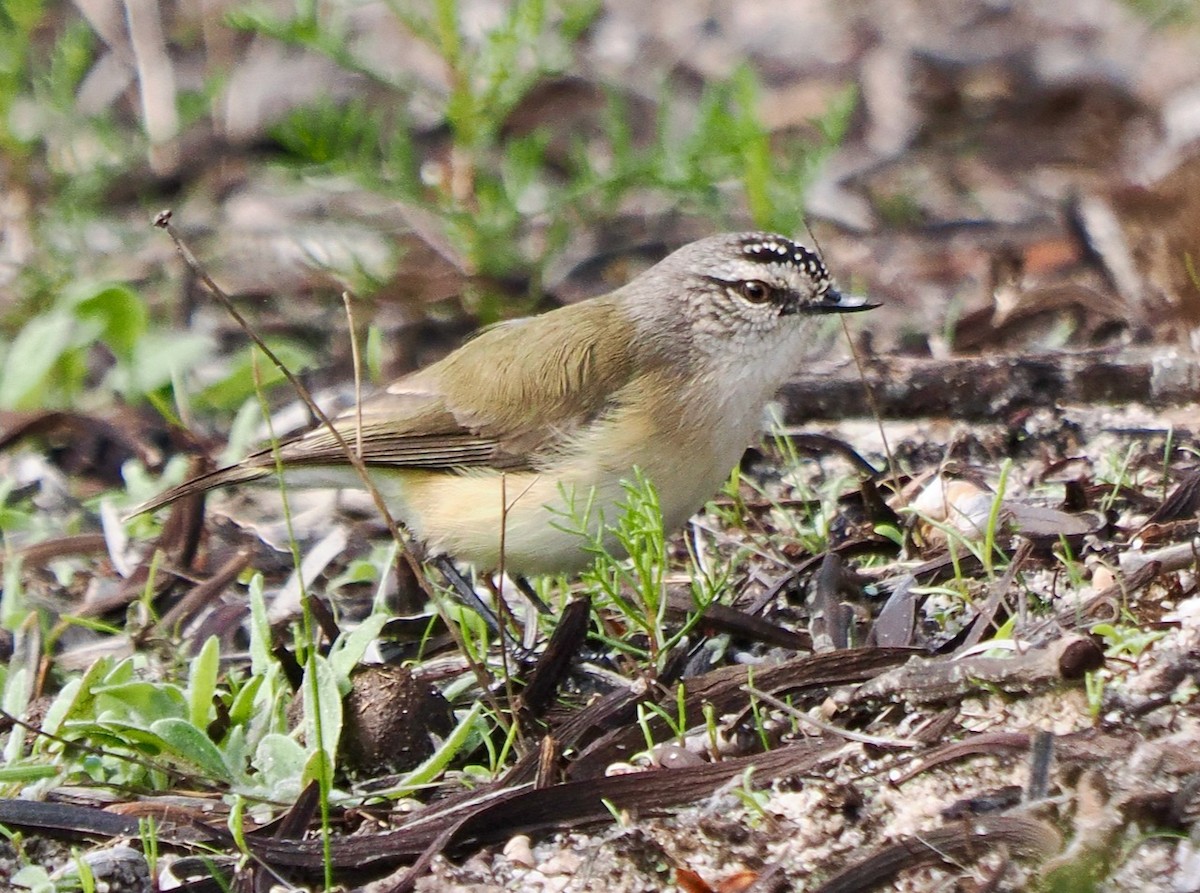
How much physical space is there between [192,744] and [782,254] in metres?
2.68

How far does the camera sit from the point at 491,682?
185 inches

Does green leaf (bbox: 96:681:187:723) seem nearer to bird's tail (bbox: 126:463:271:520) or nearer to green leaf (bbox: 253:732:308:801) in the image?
green leaf (bbox: 253:732:308:801)

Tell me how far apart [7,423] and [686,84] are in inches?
188

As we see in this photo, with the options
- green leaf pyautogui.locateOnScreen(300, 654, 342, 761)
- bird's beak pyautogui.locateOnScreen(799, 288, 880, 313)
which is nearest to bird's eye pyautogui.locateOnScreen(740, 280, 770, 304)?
bird's beak pyautogui.locateOnScreen(799, 288, 880, 313)

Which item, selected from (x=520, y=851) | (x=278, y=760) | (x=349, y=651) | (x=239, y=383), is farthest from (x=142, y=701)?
(x=239, y=383)

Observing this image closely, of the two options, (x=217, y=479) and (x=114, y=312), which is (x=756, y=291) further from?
(x=114, y=312)

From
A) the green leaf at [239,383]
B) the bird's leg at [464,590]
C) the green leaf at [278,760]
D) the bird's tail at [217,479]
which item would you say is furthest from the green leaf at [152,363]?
the green leaf at [278,760]

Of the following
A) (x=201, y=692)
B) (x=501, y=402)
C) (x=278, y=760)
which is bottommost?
(x=278, y=760)

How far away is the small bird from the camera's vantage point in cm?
515

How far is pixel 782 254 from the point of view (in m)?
5.65

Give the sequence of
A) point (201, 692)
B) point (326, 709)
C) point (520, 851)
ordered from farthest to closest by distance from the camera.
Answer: point (201, 692) < point (326, 709) < point (520, 851)

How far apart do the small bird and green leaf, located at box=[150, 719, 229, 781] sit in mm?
1265

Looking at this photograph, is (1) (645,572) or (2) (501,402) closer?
(1) (645,572)

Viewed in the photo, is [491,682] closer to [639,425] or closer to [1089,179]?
[639,425]
